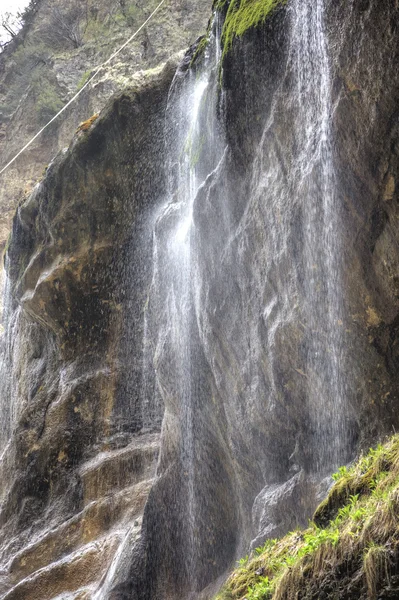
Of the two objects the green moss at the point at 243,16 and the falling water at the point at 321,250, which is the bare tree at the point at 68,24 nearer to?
the green moss at the point at 243,16

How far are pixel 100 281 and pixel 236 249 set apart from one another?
5.84 meters

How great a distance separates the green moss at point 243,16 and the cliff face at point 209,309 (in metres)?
0.11

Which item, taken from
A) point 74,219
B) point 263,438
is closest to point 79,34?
point 74,219

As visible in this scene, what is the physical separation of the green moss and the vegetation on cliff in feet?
17.9

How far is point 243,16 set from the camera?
326 inches

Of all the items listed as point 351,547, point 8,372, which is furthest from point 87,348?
point 351,547

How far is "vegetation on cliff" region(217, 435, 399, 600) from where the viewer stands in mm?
3615

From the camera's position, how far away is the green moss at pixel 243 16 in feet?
25.8

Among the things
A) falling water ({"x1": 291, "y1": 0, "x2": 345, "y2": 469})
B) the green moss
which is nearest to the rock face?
the green moss

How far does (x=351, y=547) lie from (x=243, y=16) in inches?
269

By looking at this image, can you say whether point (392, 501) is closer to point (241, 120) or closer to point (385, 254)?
point (385, 254)

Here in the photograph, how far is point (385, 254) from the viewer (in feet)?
21.3

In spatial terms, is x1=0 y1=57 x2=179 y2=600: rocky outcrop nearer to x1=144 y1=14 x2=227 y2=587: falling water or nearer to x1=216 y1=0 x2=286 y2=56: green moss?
x1=144 y1=14 x2=227 y2=587: falling water

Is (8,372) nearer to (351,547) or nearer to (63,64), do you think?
(351,547)
